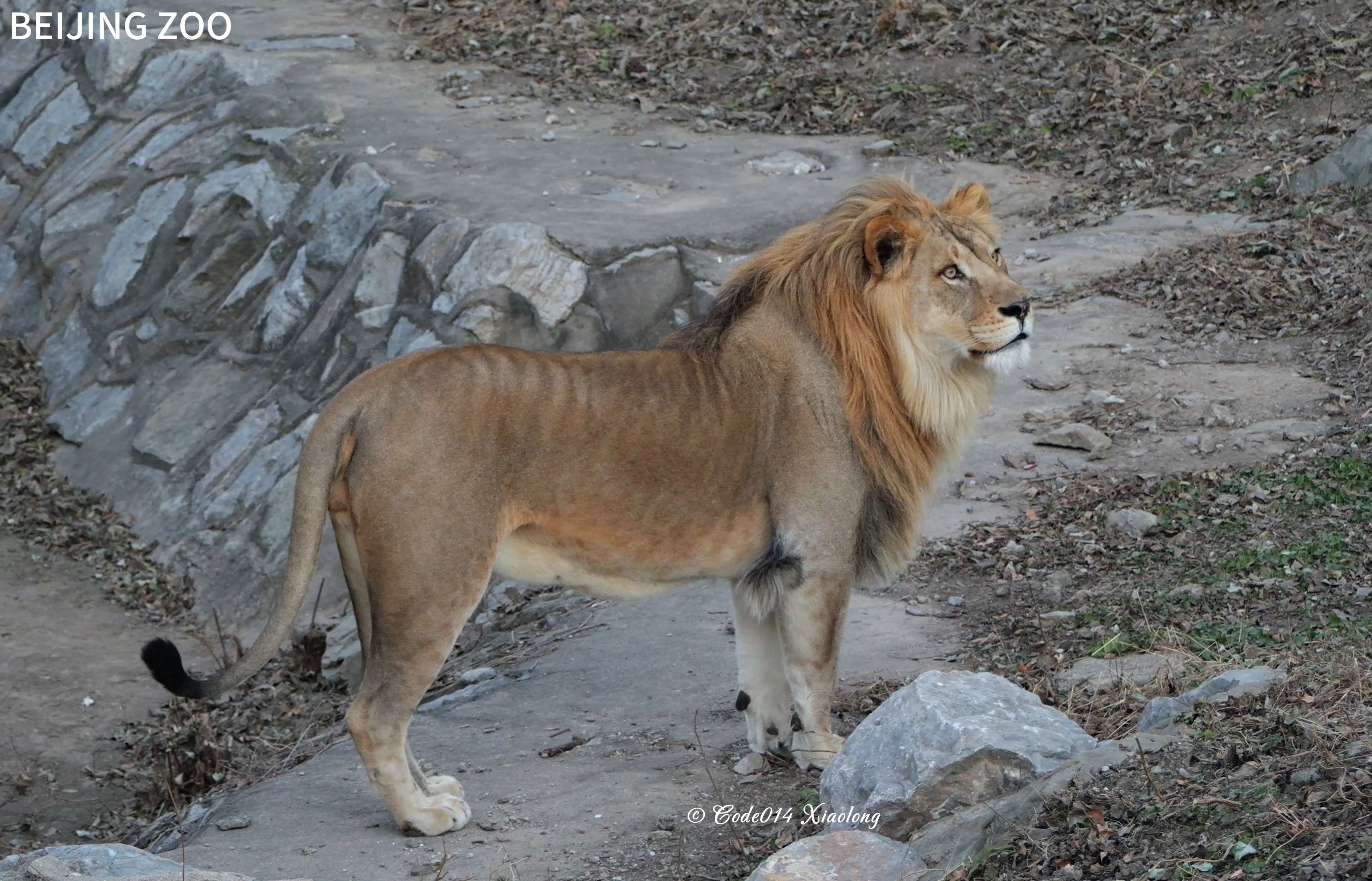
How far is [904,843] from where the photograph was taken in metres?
4.00

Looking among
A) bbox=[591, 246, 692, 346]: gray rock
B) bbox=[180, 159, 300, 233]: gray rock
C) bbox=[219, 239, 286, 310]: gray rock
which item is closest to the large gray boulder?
bbox=[591, 246, 692, 346]: gray rock

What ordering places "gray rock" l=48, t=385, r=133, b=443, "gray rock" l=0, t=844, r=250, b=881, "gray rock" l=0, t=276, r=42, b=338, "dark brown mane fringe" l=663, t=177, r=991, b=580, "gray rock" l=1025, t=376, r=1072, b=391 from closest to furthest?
1. "gray rock" l=0, t=844, r=250, b=881
2. "dark brown mane fringe" l=663, t=177, r=991, b=580
3. "gray rock" l=1025, t=376, r=1072, b=391
4. "gray rock" l=48, t=385, r=133, b=443
5. "gray rock" l=0, t=276, r=42, b=338

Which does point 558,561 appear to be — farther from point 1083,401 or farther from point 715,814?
point 1083,401

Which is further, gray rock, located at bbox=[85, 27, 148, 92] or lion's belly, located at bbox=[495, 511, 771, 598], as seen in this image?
gray rock, located at bbox=[85, 27, 148, 92]

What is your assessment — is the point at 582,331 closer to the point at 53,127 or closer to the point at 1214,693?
the point at 1214,693

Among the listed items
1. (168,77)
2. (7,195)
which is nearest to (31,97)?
(7,195)

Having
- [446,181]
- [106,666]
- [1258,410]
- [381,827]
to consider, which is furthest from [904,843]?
[446,181]

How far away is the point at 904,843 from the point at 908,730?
1.22 feet

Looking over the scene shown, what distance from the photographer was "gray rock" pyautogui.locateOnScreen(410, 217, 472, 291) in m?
8.80

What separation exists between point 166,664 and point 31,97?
31.7 feet

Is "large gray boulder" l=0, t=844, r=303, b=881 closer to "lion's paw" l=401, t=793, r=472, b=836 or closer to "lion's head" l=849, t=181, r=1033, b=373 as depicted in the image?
"lion's paw" l=401, t=793, r=472, b=836

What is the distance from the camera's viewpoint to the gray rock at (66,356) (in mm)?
10586

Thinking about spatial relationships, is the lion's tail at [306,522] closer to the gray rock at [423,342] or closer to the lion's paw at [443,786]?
the lion's paw at [443,786]

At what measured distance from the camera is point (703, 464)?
16.3 ft
